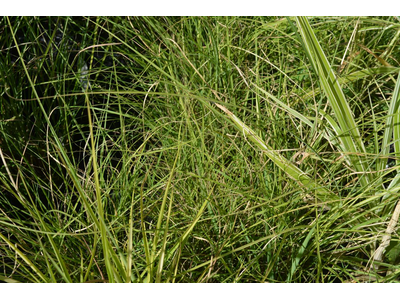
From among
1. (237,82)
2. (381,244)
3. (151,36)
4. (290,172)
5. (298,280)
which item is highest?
(151,36)

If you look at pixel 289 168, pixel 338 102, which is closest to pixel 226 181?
pixel 289 168

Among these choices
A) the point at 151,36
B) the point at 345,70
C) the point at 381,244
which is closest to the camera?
the point at 381,244

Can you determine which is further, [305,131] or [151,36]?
[151,36]

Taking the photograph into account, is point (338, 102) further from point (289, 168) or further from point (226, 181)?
point (226, 181)

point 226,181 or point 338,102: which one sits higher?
point 338,102

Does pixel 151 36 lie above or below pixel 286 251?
above

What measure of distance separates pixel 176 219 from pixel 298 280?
0.98 ft

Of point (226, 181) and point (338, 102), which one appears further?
point (226, 181)

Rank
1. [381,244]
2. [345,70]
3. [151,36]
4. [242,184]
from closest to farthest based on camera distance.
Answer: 1. [381,244]
2. [242,184]
3. [345,70]
4. [151,36]

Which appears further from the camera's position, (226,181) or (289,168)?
(226,181)

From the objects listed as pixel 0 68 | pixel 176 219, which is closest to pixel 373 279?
pixel 176 219

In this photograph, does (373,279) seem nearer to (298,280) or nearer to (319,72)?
(298,280)

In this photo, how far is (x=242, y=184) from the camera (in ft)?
2.99

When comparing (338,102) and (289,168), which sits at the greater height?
(338,102)
